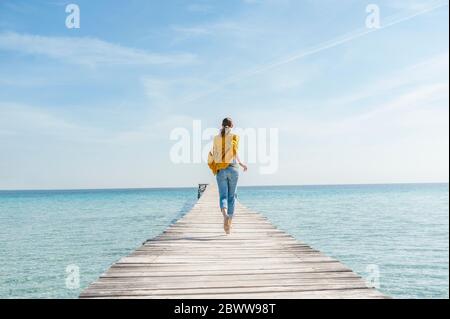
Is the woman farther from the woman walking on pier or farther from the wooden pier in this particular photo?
the wooden pier

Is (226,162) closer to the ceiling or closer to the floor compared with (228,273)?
closer to the ceiling

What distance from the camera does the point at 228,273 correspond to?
422 cm

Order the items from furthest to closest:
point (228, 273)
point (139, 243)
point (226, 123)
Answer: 1. point (139, 243)
2. point (226, 123)
3. point (228, 273)

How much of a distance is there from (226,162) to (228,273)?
9.12 ft

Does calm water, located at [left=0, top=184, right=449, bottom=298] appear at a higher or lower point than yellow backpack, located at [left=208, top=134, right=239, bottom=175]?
lower

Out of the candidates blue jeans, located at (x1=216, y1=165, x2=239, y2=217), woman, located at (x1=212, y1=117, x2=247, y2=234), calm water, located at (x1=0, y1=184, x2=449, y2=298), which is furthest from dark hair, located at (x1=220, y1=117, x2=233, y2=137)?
calm water, located at (x1=0, y1=184, x2=449, y2=298)

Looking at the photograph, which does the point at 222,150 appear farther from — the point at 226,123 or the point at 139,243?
the point at 139,243

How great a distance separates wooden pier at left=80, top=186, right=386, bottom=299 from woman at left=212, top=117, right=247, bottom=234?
824 millimetres

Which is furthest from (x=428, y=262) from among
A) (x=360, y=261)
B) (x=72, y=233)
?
(x=72, y=233)

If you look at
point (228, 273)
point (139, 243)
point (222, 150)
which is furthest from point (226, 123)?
point (139, 243)

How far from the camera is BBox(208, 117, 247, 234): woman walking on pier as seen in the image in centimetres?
668

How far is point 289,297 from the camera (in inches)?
131

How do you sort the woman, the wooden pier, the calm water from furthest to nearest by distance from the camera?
1. the calm water
2. the woman
3. the wooden pier
